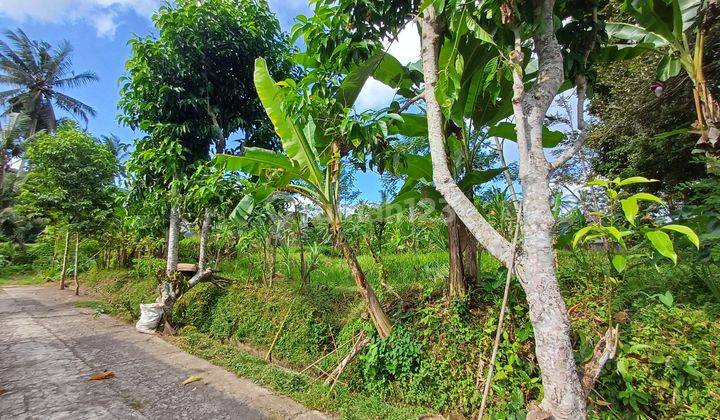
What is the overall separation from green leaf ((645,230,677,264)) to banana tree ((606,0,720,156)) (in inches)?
72.5

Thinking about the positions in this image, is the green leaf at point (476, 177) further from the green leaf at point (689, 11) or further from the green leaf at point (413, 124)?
the green leaf at point (689, 11)

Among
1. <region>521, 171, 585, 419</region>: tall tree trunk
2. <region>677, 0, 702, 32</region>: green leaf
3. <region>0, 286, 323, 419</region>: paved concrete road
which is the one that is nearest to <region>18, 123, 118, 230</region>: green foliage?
<region>0, 286, 323, 419</region>: paved concrete road

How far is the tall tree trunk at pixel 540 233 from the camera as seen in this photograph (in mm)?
1548

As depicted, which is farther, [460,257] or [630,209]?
[460,257]

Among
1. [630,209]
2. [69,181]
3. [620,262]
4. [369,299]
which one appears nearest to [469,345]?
[369,299]

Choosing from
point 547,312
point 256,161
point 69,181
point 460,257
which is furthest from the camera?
point 69,181

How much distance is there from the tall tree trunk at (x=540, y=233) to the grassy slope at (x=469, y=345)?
759mm

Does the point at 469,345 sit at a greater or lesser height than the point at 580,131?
lesser

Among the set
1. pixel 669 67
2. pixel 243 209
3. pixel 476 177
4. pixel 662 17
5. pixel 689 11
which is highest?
pixel 689 11

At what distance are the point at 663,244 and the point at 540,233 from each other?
77 centimetres

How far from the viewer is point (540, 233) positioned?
1706 mm

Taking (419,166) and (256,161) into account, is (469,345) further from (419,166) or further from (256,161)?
(256,161)

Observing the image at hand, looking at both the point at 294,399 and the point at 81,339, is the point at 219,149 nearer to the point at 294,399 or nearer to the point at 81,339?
the point at 81,339

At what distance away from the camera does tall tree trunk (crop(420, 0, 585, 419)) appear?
155cm
